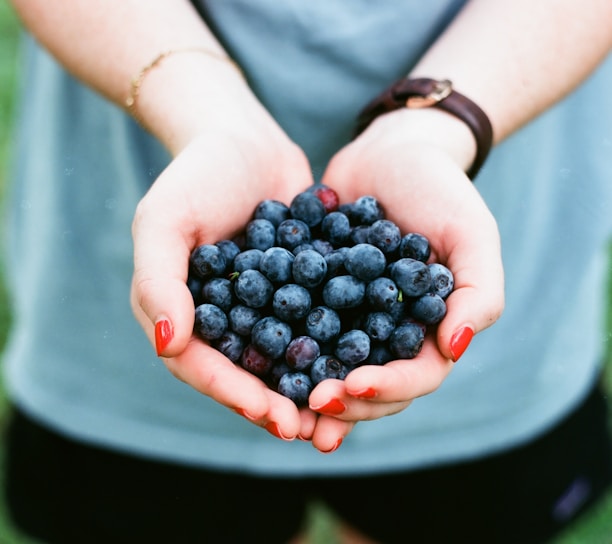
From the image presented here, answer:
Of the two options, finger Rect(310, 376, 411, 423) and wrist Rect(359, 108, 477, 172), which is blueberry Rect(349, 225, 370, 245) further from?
finger Rect(310, 376, 411, 423)

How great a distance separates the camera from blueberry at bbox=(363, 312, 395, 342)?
3.62 ft

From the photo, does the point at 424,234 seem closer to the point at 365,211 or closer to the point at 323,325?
the point at 365,211

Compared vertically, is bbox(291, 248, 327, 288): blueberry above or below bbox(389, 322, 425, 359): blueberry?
below

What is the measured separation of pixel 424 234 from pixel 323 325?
0.76 feet

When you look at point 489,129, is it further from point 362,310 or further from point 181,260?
point 181,260

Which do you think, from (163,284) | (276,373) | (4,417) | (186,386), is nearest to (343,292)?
(276,373)

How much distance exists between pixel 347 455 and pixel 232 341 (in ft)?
1.96

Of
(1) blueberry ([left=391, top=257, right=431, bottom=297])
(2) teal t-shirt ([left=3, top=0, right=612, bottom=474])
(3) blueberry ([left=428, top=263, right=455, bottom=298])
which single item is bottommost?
(2) teal t-shirt ([left=3, top=0, right=612, bottom=474])

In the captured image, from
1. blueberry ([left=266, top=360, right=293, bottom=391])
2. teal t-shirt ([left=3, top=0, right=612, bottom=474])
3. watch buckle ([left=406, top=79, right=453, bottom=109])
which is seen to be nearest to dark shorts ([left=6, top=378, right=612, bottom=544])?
teal t-shirt ([left=3, top=0, right=612, bottom=474])

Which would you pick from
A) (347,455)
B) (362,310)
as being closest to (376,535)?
(347,455)

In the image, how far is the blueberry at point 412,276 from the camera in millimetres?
1098

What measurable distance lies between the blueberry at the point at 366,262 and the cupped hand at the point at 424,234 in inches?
3.9

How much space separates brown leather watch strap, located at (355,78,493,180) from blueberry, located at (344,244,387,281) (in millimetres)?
302

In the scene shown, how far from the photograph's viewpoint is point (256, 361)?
1.11 metres
